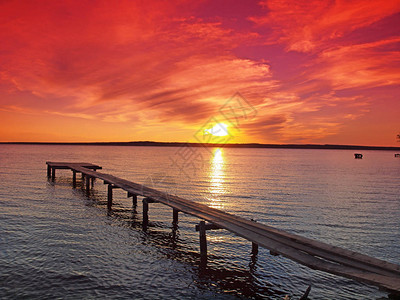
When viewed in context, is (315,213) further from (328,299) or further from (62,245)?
(62,245)

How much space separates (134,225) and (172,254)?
528 centimetres

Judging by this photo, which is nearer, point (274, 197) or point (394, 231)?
point (394, 231)

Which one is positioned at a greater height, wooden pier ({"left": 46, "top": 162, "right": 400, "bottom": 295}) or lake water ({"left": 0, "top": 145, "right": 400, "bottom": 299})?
wooden pier ({"left": 46, "top": 162, "right": 400, "bottom": 295})

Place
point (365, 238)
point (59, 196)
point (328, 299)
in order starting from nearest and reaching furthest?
point (328, 299)
point (365, 238)
point (59, 196)

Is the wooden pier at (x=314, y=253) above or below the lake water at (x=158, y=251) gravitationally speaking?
above

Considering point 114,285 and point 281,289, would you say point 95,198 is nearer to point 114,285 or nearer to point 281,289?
point 114,285

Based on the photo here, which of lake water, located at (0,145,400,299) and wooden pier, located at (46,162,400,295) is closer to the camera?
wooden pier, located at (46,162,400,295)

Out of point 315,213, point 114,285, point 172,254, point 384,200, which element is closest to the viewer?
point 114,285

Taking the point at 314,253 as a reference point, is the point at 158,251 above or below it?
below

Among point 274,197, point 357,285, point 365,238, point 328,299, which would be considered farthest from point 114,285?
point 274,197

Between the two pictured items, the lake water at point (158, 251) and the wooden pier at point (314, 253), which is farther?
the lake water at point (158, 251)

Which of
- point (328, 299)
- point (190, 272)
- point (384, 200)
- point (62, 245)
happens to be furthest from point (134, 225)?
point (384, 200)

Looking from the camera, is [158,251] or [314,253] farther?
[158,251]

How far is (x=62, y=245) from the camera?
12.9 m
